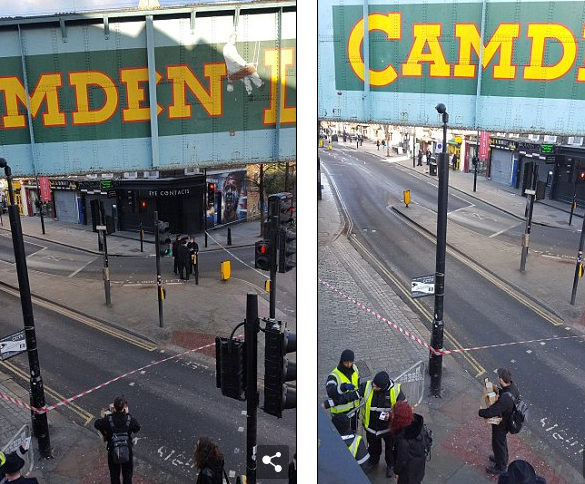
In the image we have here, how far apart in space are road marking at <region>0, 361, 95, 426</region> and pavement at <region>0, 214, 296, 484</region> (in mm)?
111

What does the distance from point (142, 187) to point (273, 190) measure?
141 inches

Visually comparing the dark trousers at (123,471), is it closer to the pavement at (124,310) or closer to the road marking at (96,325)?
the pavement at (124,310)

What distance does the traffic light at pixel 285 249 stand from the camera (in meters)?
5.22

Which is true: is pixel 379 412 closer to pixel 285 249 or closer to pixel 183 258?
pixel 285 249

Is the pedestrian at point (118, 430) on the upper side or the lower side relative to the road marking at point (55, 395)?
upper

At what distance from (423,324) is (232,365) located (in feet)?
18.0

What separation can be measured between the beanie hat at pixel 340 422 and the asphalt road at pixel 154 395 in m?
1.16

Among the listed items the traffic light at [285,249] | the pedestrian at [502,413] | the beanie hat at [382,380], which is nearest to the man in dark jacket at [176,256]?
the traffic light at [285,249]

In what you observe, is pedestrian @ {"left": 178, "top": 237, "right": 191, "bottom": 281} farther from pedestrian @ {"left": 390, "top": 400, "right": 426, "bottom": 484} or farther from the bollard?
pedestrian @ {"left": 390, "top": 400, "right": 426, "bottom": 484}

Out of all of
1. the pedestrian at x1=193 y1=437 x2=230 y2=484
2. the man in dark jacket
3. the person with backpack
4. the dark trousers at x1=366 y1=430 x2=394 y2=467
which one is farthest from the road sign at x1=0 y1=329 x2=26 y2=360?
the man in dark jacket

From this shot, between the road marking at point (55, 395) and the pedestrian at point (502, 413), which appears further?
the road marking at point (55, 395)

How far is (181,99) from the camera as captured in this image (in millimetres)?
6543

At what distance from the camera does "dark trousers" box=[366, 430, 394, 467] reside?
19.0 feet

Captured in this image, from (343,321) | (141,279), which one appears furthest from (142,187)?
(343,321)
